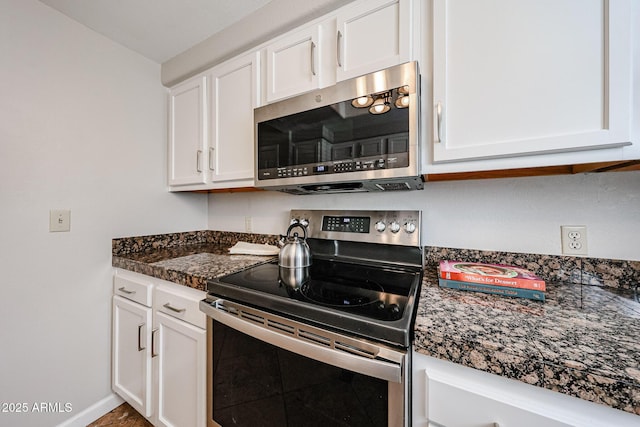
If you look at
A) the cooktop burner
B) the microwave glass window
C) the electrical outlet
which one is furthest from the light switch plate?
the electrical outlet

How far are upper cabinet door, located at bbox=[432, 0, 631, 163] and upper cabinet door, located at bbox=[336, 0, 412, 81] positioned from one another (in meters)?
0.12

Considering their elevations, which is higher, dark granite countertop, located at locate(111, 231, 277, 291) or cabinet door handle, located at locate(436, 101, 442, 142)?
cabinet door handle, located at locate(436, 101, 442, 142)

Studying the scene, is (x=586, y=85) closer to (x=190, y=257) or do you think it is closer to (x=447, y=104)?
(x=447, y=104)

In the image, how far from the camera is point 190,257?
144cm

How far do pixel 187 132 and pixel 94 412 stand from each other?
1748 mm

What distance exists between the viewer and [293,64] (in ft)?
3.93

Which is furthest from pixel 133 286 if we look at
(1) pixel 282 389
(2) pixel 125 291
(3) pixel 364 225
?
(3) pixel 364 225

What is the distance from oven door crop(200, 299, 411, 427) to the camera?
624 millimetres

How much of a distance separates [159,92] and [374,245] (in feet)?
5.99

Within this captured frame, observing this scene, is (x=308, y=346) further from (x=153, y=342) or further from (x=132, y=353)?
(x=132, y=353)

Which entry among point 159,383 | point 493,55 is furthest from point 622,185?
point 159,383

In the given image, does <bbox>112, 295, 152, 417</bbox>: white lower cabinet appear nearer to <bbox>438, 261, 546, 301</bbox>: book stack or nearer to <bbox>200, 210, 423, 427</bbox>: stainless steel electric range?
<bbox>200, 210, 423, 427</bbox>: stainless steel electric range

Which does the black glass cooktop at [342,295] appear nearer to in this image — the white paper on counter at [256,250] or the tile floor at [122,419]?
the white paper on counter at [256,250]

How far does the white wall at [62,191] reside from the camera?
1.15m
